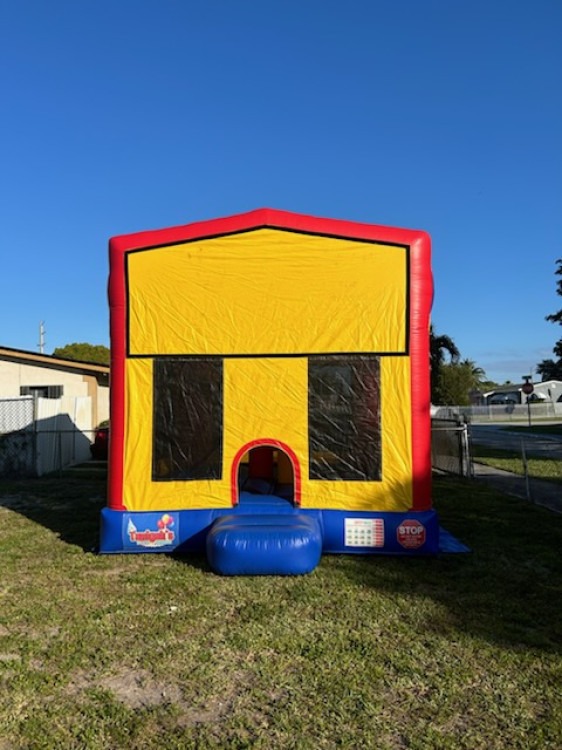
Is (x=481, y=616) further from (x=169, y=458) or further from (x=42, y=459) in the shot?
(x=42, y=459)

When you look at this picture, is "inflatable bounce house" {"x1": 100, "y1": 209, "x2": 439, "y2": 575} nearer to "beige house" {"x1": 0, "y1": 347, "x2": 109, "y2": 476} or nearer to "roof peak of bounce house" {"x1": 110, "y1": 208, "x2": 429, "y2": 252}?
"roof peak of bounce house" {"x1": 110, "y1": 208, "x2": 429, "y2": 252}

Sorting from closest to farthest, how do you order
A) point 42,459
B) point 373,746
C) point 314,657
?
1. point 373,746
2. point 314,657
3. point 42,459

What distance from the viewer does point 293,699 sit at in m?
3.62

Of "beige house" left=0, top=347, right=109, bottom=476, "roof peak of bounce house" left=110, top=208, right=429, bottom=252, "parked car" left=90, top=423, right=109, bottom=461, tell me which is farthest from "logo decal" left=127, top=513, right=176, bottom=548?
"parked car" left=90, top=423, right=109, bottom=461

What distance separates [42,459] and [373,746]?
44.4ft

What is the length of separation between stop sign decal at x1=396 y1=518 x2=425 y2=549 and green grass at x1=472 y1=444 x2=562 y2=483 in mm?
7198

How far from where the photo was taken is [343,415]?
7.11 metres

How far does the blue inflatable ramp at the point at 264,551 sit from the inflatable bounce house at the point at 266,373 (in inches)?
30.2

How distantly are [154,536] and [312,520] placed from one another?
6.23 ft

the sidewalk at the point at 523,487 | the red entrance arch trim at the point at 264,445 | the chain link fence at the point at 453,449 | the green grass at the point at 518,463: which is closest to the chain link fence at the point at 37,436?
the red entrance arch trim at the point at 264,445

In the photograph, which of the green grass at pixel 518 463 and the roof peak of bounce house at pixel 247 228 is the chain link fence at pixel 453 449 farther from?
the roof peak of bounce house at pixel 247 228

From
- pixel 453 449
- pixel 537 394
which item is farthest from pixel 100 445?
pixel 537 394

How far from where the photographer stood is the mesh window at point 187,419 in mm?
7137

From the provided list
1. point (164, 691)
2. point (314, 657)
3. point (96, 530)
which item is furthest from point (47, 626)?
point (96, 530)
